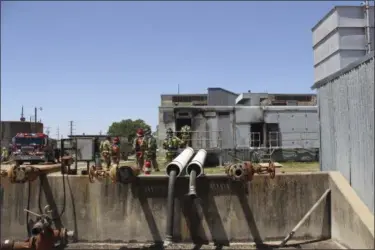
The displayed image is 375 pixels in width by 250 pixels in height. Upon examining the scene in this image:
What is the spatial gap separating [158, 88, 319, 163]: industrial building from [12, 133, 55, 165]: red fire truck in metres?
7.46

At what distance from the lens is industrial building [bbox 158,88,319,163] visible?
23266mm

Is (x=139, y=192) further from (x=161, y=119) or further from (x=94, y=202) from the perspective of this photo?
(x=161, y=119)

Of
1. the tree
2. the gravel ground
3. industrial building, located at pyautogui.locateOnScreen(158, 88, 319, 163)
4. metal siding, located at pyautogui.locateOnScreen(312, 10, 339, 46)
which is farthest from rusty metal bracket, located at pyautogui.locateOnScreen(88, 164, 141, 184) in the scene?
the tree

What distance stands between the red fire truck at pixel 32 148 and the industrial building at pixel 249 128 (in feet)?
24.5

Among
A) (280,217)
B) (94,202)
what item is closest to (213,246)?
(280,217)

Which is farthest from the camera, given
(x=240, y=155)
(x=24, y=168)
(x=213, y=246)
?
(x=240, y=155)

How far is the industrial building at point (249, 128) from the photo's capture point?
916 inches

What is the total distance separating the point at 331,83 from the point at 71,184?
7.67m

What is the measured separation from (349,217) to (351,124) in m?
2.22

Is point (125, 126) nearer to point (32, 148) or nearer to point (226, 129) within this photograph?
point (32, 148)

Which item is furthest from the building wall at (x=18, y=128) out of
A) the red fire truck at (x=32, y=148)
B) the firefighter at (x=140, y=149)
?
the firefighter at (x=140, y=149)

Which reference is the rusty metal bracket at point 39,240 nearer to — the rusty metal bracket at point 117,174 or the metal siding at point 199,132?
the rusty metal bracket at point 117,174

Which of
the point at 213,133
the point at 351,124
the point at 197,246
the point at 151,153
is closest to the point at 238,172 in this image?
the point at 197,246

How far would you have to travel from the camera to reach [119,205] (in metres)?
10.7
